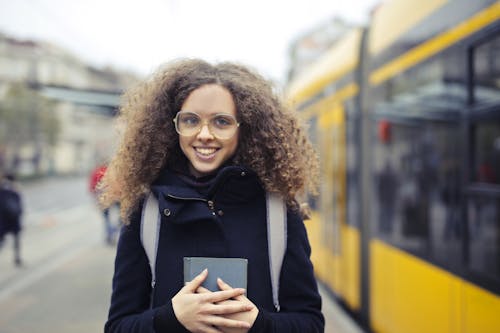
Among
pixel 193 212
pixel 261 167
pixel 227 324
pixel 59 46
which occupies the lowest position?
pixel 227 324

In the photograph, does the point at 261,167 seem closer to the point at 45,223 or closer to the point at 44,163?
the point at 45,223

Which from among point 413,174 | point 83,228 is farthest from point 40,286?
point 83,228

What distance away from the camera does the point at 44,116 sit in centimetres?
3838

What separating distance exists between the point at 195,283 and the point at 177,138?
1.65ft

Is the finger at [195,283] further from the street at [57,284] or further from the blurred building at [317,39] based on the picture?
the blurred building at [317,39]

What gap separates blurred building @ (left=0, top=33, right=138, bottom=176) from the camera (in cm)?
3600

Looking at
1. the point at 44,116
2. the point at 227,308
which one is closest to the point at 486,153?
the point at 227,308

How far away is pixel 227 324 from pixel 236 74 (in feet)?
2.39

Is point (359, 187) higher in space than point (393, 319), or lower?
higher

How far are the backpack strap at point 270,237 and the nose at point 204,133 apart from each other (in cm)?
23

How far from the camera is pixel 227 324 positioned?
134 centimetres

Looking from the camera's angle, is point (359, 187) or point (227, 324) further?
point (359, 187)

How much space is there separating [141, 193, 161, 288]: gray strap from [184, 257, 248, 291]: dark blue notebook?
0.40 feet

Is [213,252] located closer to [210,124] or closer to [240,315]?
[240,315]
